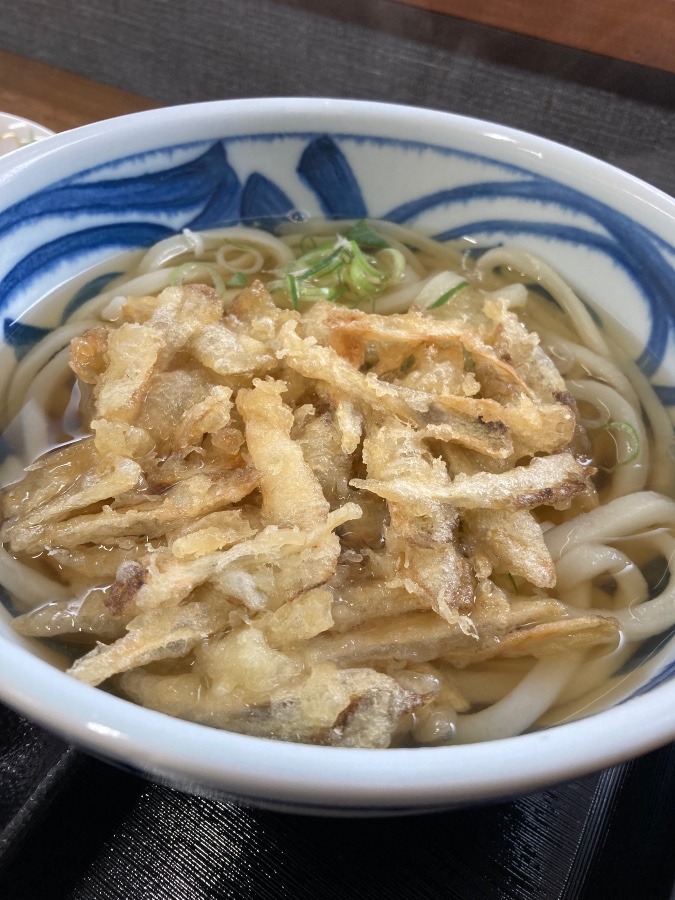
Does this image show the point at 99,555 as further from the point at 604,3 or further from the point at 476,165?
the point at 604,3

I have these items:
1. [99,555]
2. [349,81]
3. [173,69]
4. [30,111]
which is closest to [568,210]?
[99,555]

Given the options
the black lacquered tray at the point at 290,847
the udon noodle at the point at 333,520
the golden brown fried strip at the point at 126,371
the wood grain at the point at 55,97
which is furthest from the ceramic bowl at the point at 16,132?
the black lacquered tray at the point at 290,847

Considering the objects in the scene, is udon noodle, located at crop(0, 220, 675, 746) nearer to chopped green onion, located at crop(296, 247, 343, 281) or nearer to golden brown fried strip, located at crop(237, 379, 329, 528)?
golden brown fried strip, located at crop(237, 379, 329, 528)

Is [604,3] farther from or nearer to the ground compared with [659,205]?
farther from the ground

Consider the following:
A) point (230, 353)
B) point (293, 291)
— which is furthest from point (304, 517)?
point (293, 291)

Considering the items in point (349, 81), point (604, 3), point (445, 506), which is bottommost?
point (445, 506)
